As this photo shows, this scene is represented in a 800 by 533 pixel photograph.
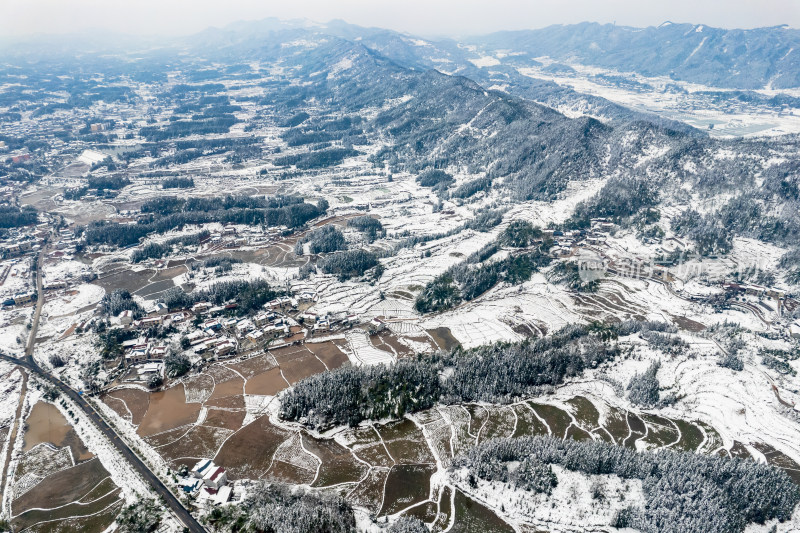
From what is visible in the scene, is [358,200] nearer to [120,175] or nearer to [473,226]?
[473,226]

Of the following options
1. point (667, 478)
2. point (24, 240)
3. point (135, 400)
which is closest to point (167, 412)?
point (135, 400)

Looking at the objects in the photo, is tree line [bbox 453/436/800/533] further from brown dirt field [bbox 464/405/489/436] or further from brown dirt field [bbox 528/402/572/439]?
brown dirt field [bbox 464/405/489/436]

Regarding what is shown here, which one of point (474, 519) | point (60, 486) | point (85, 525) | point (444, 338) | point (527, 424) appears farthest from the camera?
point (444, 338)

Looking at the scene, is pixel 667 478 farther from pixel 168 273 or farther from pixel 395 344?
pixel 168 273

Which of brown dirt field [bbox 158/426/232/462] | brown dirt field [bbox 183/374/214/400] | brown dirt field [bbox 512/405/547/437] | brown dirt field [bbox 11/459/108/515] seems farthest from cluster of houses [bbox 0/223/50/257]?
brown dirt field [bbox 512/405/547/437]

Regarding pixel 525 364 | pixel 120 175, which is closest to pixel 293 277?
pixel 525 364
